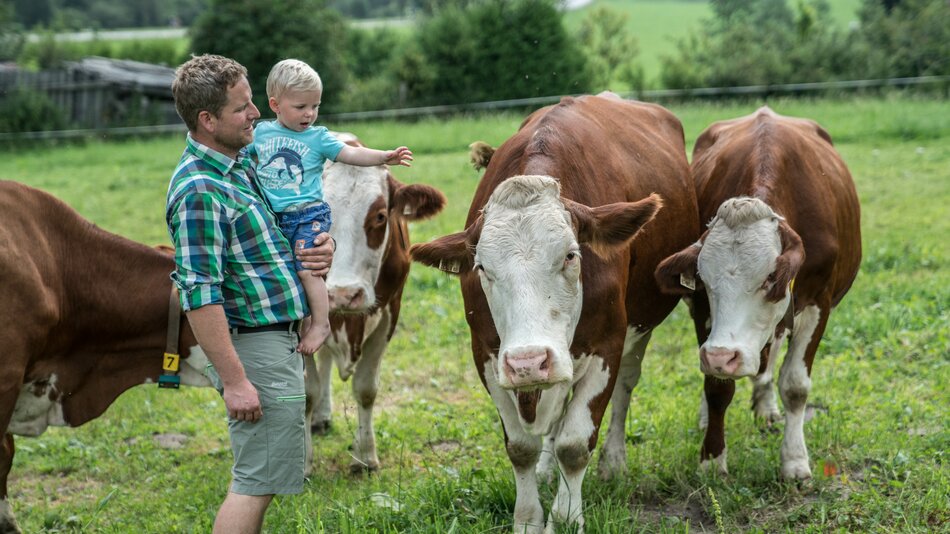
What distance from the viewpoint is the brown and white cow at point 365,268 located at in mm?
5422

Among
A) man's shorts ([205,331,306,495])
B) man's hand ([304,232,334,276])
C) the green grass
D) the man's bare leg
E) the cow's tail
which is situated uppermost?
the green grass

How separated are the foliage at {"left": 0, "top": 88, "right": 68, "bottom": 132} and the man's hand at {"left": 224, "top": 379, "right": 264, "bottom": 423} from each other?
83.9 ft

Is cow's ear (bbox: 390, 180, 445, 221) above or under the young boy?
under

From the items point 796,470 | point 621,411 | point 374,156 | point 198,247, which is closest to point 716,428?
Answer: point 796,470

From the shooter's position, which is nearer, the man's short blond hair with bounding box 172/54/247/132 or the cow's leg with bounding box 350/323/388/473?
the man's short blond hair with bounding box 172/54/247/132

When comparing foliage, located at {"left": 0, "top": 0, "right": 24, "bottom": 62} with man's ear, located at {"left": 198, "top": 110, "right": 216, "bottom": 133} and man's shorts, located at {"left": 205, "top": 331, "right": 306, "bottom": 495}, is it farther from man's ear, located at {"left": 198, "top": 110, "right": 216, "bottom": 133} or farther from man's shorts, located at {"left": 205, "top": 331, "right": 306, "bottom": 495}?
man's shorts, located at {"left": 205, "top": 331, "right": 306, "bottom": 495}

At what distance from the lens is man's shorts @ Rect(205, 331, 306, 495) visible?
361 centimetres

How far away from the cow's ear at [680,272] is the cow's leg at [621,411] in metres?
0.40

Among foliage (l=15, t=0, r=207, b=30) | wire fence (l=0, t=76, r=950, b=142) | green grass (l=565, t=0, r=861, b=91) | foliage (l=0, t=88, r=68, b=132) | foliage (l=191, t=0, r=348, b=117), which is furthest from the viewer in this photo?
foliage (l=15, t=0, r=207, b=30)

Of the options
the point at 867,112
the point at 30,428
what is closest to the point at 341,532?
the point at 30,428

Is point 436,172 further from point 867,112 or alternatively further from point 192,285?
point 192,285

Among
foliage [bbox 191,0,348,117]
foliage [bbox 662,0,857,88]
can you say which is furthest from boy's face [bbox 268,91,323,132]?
foliage [bbox 662,0,857,88]

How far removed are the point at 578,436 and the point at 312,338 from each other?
1273 mm

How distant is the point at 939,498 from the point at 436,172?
11512mm
